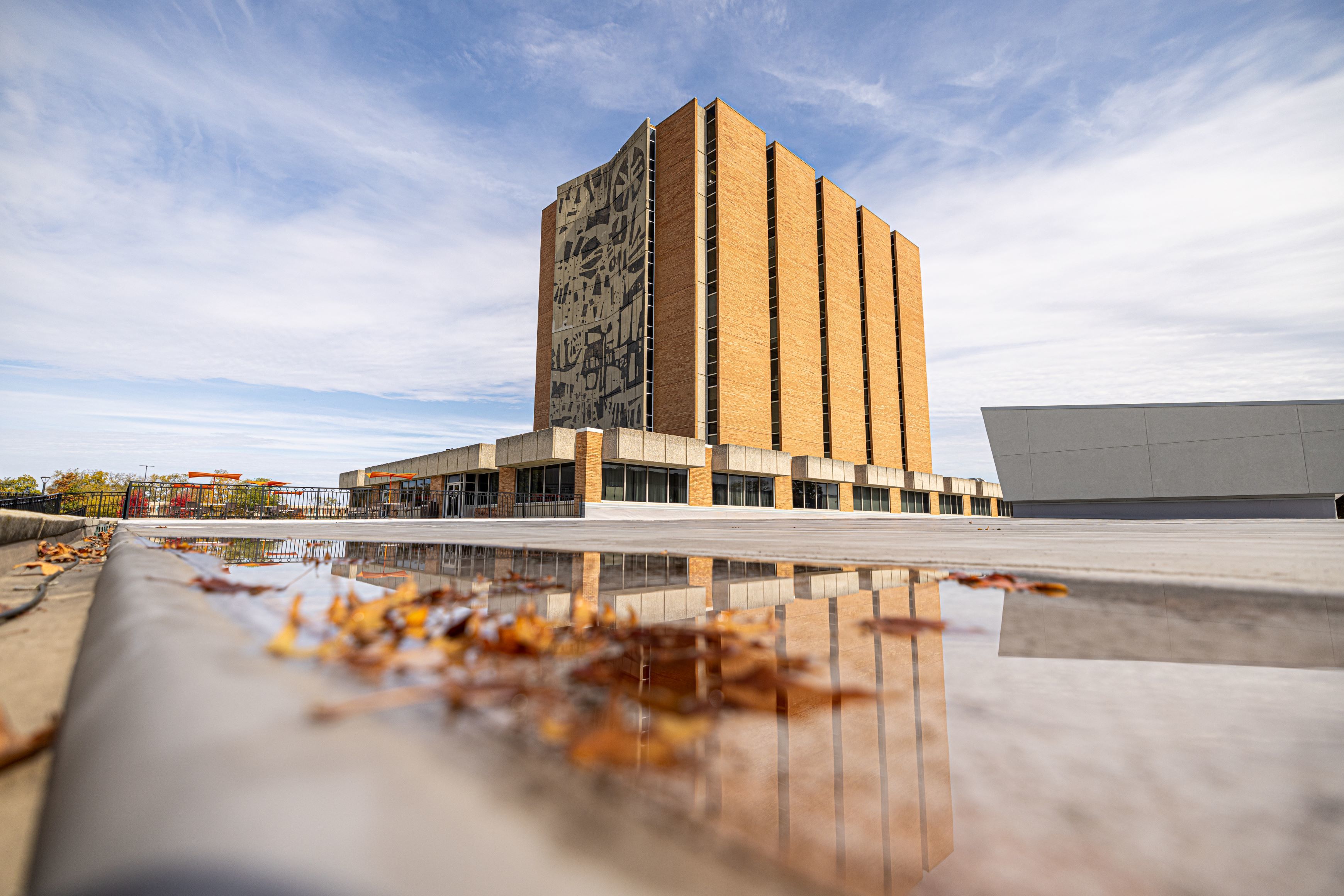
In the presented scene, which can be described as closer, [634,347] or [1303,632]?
[1303,632]

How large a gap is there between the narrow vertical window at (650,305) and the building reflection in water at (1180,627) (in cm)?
3273

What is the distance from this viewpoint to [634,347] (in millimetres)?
36156

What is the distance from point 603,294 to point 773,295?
11704 mm

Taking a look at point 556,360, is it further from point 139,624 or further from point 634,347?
point 139,624

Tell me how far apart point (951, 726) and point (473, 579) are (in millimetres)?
2538

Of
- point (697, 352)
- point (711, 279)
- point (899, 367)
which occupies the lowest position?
point (697, 352)

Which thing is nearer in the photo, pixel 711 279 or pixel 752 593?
pixel 752 593

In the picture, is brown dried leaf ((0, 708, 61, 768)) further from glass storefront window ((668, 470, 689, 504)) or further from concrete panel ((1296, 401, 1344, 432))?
glass storefront window ((668, 470, 689, 504))

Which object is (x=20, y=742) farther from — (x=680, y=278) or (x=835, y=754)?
(x=680, y=278)

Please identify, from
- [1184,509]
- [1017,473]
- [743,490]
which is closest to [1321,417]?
[1184,509]

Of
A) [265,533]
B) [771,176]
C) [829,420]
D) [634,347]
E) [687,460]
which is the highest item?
[771,176]

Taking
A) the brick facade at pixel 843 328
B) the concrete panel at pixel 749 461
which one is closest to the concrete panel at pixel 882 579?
the concrete panel at pixel 749 461

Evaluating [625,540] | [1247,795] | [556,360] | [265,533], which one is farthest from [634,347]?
[1247,795]

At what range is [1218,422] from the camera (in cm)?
1909
